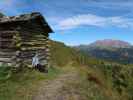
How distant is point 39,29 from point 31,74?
5161 millimetres

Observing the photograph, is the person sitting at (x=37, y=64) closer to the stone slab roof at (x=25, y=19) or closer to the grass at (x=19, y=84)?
the grass at (x=19, y=84)

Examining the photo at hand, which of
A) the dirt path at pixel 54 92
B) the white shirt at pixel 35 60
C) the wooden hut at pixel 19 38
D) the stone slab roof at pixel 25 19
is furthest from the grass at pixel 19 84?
the stone slab roof at pixel 25 19

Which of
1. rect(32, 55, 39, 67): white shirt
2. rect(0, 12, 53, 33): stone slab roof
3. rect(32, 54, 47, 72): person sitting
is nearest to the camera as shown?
rect(0, 12, 53, 33): stone slab roof

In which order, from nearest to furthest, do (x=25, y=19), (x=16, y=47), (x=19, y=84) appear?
(x=19, y=84), (x=16, y=47), (x=25, y=19)

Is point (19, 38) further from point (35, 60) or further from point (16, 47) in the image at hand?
point (35, 60)

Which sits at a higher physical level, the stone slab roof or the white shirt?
the stone slab roof

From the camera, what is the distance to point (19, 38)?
20.0 meters

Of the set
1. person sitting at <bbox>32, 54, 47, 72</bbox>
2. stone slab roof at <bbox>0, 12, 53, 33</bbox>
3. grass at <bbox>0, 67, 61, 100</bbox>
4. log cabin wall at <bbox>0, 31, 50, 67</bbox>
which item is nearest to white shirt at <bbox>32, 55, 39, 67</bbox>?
person sitting at <bbox>32, 54, 47, 72</bbox>

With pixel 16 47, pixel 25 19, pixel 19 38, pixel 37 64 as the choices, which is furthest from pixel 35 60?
pixel 25 19

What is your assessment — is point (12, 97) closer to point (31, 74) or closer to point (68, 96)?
point (68, 96)

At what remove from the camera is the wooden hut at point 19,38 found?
19859 millimetres

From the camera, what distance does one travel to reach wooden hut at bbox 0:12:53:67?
1986cm

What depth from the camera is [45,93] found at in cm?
1562

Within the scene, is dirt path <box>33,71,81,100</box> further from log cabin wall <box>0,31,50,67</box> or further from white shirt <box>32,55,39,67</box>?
white shirt <box>32,55,39,67</box>
